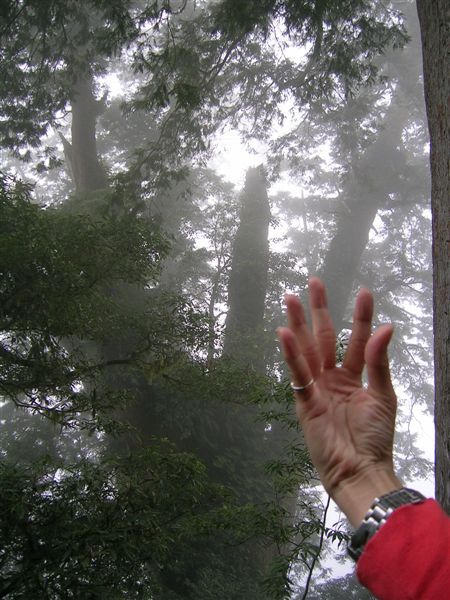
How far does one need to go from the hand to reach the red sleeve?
0.19m

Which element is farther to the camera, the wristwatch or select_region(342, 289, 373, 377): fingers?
select_region(342, 289, 373, 377): fingers

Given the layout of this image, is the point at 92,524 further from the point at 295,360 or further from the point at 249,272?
the point at 249,272

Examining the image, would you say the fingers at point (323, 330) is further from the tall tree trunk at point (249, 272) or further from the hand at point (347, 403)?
the tall tree trunk at point (249, 272)

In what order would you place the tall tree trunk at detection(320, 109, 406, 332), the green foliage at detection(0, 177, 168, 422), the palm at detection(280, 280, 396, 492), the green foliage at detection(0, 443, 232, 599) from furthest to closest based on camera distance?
the tall tree trunk at detection(320, 109, 406, 332), the green foliage at detection(0, 177, 168, 422), the green foliage at detection(0, 443, 232, 599), the palm at detection(280, 280, 396, 492)

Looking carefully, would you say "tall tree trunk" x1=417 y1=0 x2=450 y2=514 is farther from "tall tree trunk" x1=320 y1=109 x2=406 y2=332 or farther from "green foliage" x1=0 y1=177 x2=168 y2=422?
"tall tree trunk" x1=320 y1=109 x2=406 y2=332

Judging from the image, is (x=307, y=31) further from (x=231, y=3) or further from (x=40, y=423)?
(x=40, y=423)

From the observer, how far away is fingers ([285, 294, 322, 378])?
60.1 inches

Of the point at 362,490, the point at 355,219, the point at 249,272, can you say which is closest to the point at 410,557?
the point at 362,490

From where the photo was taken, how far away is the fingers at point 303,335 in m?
1.53

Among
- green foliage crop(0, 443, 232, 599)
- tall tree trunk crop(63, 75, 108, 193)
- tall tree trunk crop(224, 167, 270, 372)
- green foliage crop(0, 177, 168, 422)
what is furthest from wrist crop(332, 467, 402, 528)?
tall tree trunk crop(63, 75, 108, 193)

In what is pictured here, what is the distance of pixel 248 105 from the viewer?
9.38m

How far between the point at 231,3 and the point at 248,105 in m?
3.86

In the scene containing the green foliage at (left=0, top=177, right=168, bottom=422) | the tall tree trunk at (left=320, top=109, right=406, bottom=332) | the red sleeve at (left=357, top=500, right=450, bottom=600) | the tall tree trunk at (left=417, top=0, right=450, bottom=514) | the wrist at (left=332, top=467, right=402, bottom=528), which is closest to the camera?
the red sleeve at (left=357, top=500, right=450, bottom=600)

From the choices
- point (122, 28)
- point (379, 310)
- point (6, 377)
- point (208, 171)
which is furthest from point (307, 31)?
point (379, 310)
